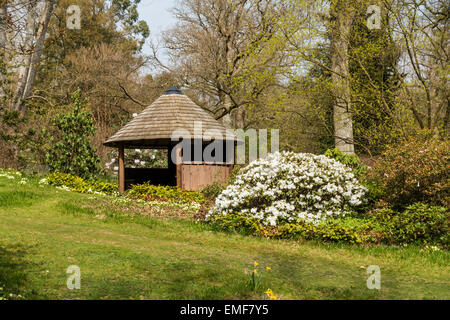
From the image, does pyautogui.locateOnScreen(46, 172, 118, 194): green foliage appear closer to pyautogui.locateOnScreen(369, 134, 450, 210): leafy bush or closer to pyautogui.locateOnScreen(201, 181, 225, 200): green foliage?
pyautogui.locateOnScreen(201, 181, 225, 200): green foliage

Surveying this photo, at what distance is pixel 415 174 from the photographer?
390 inches

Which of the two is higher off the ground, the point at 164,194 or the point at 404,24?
the point at 404,24

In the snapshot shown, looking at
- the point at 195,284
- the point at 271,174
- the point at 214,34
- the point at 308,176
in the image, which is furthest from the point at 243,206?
the point at 214,34

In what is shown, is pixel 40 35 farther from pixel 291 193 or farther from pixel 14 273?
pixel 14 273

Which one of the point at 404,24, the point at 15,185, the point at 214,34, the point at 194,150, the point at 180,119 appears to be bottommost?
the point at 15,185

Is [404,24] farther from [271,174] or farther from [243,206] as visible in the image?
[243,206]

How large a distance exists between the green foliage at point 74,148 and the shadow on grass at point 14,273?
11.1 m

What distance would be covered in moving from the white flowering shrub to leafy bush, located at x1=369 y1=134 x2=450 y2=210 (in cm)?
88

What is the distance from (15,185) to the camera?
45.0 ft

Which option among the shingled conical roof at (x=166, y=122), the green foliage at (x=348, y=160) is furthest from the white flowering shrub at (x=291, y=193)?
the shingled conical roof at (x=166, y=122)

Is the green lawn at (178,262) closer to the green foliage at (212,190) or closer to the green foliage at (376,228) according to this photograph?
the green foliage at (376,228)

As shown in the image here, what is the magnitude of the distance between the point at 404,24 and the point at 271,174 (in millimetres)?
6124

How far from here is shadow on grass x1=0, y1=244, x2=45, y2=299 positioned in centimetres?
505

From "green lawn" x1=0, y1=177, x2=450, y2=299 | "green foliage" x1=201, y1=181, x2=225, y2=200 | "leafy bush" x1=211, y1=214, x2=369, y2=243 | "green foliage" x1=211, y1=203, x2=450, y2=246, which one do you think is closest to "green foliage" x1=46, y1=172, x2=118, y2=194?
"green foliage" x1=201, y1=181, x2=225, y2=200
